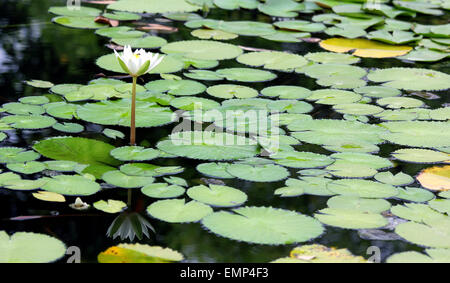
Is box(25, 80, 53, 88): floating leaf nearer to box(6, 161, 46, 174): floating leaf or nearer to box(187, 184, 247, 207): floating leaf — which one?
box(6, 161, 46, 174): floating leaf

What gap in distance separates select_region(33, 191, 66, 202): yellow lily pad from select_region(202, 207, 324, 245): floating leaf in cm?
47

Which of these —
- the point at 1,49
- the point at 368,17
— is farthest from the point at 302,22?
the point at 1,49

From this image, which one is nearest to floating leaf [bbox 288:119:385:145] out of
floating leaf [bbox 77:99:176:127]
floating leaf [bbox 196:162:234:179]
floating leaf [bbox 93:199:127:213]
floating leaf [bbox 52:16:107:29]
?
floating leaf [bbox 196:162:234:179]

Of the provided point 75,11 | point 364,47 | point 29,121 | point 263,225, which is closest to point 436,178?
point 263,225

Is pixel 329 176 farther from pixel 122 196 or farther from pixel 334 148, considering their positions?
pixel 122 196

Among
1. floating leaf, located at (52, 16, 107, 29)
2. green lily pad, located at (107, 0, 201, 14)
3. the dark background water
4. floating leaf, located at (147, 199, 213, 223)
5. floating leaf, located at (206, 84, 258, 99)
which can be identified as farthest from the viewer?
green lily pad, located at (107, 0, 201, 14)

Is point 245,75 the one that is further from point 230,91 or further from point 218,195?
point 218,195

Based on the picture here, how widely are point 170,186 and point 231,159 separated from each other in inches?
12.9

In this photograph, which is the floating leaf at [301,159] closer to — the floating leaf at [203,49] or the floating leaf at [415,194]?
the floating leaf at [415,194]

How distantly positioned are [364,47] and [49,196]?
7.77 ft

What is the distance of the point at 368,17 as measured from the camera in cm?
456

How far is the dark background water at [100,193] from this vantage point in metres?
1.98

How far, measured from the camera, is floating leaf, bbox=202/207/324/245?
2.02 meters

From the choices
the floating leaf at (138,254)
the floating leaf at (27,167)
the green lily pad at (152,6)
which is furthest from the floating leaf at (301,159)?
the green lily pad at (152,6)
